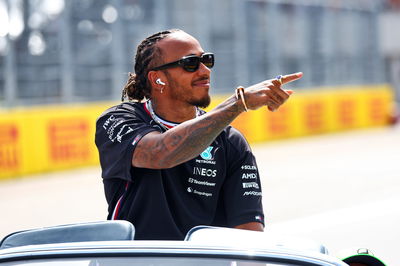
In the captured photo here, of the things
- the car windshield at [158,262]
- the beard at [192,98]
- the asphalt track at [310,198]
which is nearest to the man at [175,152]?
the beard at [192,98]

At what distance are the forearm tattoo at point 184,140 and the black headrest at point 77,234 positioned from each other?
48 centimetres

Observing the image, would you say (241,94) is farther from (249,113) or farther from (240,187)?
(249,113)

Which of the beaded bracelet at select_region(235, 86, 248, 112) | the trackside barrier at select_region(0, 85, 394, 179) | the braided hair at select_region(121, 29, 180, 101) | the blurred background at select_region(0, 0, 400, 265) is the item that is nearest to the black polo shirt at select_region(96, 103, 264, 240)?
the braided hair at select_region(121, 29, 180, 101)

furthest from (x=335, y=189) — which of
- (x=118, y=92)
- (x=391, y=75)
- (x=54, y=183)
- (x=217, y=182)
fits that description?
(x=391, y=75)

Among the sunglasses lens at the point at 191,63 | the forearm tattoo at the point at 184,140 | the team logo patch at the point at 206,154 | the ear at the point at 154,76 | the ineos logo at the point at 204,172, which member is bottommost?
the ineos logo at the point at 204,172

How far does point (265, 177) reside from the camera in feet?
45.4

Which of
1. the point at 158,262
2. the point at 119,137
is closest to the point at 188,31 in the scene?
the point at 119,137

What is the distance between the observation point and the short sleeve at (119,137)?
318 centimetres

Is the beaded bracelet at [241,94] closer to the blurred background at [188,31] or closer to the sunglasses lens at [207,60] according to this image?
the sunglasses lens at [207,60]

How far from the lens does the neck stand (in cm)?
338

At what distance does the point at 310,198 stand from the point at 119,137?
Answer: 27.4 feet

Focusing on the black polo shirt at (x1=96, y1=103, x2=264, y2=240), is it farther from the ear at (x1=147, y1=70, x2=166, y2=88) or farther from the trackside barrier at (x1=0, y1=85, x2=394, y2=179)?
the trackside barrier at (x1=0, y1=85, x2=394, y2=179)

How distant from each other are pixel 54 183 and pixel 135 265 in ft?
37.5

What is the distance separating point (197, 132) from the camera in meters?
3.02
